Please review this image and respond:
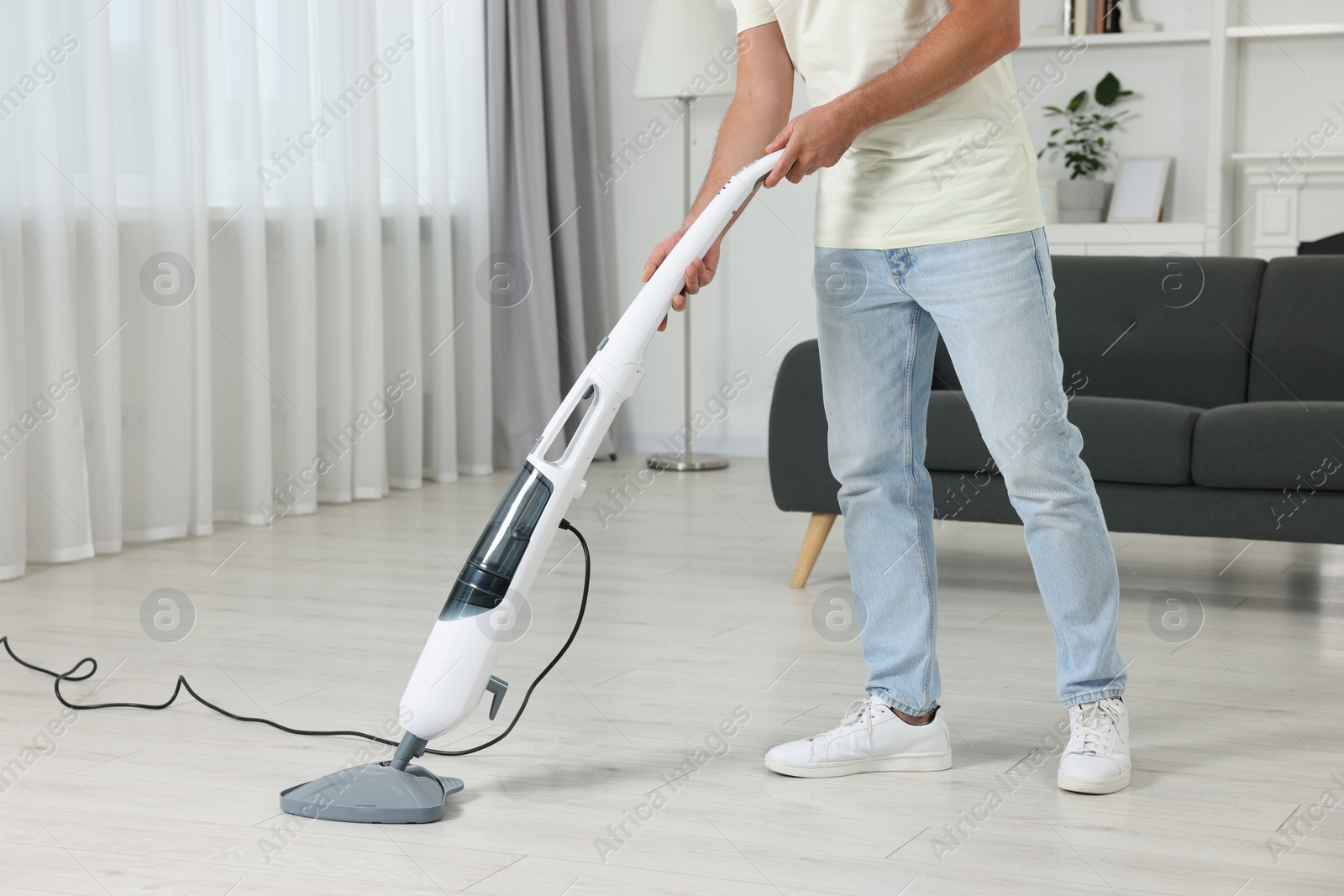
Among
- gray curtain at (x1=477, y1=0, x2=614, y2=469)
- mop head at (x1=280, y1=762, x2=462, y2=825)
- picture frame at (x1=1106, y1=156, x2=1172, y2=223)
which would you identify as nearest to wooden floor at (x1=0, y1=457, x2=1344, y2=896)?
mop head at (x1=280, y1=762, x2=462, y2=825)

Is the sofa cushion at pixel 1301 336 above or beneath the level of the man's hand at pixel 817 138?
beneath

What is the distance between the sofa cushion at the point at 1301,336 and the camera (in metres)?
2.83

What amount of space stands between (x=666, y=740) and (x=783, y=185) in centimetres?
314

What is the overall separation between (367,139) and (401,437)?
2.75 ft

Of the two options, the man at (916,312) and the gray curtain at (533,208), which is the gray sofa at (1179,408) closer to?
the man at (916,312)

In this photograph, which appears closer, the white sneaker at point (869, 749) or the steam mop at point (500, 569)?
the steam mop at point (500, 569)

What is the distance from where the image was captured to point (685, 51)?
424 cm

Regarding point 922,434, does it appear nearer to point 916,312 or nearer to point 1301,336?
point 916,312

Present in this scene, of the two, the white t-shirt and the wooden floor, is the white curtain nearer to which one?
the wooden floor

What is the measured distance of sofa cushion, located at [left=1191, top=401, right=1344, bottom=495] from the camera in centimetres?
240

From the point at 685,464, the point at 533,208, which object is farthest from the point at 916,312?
the point at 533,208

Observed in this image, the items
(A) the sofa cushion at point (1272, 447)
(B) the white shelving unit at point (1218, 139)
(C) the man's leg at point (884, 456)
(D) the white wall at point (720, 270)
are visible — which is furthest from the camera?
(D) the white wall at point (720, 270)

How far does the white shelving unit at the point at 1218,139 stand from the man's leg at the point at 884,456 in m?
2.95

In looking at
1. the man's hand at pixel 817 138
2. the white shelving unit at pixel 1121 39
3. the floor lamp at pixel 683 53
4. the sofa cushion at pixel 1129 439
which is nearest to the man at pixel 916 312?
the man's hand at pixel 817 138
